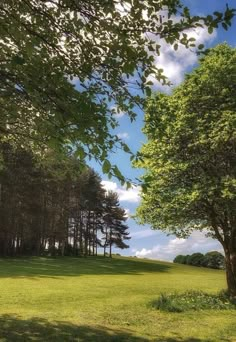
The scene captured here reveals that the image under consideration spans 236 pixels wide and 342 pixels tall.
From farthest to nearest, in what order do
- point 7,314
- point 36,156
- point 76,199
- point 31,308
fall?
1. point 76,199
2. point 31,308
3. point 7,314
4. point 36,156

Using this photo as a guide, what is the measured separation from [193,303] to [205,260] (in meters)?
54.8

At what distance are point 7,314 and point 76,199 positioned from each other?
62.9m

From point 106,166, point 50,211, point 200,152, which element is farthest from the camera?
point 50,211

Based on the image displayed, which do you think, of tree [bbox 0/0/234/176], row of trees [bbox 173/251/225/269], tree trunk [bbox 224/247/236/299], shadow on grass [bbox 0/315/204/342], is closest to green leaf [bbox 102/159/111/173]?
tree [bbox 0/0/234/176]

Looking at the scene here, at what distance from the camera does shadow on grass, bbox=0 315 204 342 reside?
12.6 m

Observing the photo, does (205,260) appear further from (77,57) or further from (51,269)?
(77,57)

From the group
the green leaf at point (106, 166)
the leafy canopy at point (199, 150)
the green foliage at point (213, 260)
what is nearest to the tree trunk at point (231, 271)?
the leafy canopy at point (199, 150)

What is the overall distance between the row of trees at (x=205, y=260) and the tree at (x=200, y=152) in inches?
1946

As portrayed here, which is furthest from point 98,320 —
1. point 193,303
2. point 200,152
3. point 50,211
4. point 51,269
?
point 50,211

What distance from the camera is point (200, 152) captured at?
2295cm

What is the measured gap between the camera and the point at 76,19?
8.32m

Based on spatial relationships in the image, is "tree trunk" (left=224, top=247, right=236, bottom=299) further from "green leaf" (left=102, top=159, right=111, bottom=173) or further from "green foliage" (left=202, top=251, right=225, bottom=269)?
"green foliage" (left=202, top=251, right=225, bottom=269)

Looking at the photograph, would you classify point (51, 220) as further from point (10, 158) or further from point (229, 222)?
point (229, 222)

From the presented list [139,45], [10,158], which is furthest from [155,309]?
[10,158]
